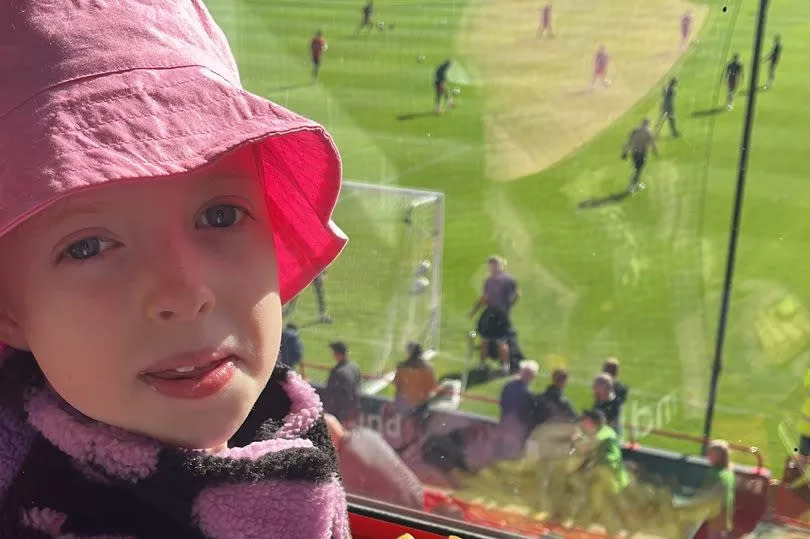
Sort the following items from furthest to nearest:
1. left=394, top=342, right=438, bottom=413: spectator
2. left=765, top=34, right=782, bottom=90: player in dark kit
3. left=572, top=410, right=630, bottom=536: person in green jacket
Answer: left=394, top=342, right=438, bottom=413: spectator
left=572, top=410, right=630, bottom=536: person in green jacket
left=765, top=34, right=782, bottom=90: player in dark kit

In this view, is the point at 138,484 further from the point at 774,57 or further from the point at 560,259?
the point at 560,259

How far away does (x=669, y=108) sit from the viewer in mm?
2596

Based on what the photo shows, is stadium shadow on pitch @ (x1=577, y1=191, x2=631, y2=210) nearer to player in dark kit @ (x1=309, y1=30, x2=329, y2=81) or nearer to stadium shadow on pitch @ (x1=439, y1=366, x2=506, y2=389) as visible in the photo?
stadium shadow on pitch @ (x1=439, y1=366, x2=506, y2=389)

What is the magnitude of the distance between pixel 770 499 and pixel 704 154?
931mm

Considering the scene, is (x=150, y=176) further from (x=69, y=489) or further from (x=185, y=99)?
(x=69, y=489)

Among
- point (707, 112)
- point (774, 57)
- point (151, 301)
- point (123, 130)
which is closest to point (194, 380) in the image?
point (151, 301)

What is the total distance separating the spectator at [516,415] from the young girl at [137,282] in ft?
7.06

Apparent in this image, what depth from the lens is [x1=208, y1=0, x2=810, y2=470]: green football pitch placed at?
7.77ft

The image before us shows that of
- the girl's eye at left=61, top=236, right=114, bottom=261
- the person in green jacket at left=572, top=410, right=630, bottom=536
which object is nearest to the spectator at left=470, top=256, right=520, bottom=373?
the person in green jacket at left=572, top=410, right=630, bottom=536

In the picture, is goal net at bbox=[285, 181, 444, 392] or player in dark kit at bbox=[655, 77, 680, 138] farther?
goal net at bbox=[285, 181, 444, 392]

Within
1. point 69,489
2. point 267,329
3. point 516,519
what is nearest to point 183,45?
point 267,329

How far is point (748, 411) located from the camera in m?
2.52

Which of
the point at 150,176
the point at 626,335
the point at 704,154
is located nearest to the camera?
the point at 150,176

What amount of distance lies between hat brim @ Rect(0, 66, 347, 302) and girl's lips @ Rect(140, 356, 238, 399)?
5.3 inches
